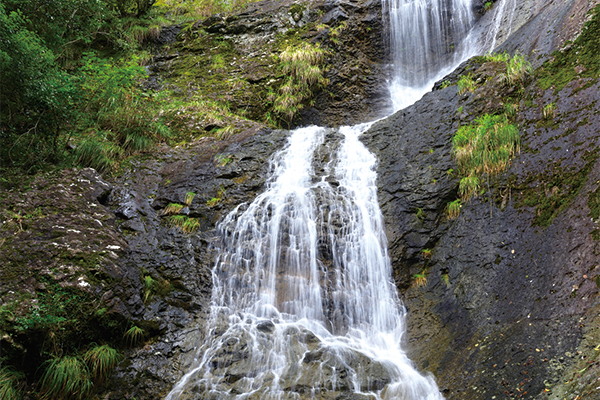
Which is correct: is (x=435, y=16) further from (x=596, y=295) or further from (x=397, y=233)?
(x=596, y=295)

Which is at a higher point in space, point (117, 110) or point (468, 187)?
point (117, 110)

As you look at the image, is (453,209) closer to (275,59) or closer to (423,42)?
(423,42)

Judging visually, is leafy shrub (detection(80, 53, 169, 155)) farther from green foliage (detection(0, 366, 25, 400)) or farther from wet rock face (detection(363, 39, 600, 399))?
wet rock face (detection(363, 39, 600, 399))

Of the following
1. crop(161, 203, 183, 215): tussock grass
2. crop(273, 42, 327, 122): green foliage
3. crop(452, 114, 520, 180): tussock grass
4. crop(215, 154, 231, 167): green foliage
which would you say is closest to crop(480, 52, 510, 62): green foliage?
crop(452, 114, 520, 180): tussock grass

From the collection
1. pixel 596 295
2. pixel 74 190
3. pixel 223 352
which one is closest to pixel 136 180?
pixel 74 190

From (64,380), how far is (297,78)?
10.1 meters

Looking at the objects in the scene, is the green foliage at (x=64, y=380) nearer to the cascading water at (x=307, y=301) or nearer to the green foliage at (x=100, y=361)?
the green foliage at (x=100, y=361)

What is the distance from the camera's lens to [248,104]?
1120cm

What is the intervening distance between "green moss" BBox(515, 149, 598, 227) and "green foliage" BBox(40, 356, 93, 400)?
20.6ft

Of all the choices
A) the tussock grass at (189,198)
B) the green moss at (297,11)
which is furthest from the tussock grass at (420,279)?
the green moss at (297,11)

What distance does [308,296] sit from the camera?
19.5 ft

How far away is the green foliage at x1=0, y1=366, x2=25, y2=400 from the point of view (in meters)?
3.96

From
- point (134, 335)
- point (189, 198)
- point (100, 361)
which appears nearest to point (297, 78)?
point (189, 198)

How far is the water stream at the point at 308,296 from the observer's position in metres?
4.68
